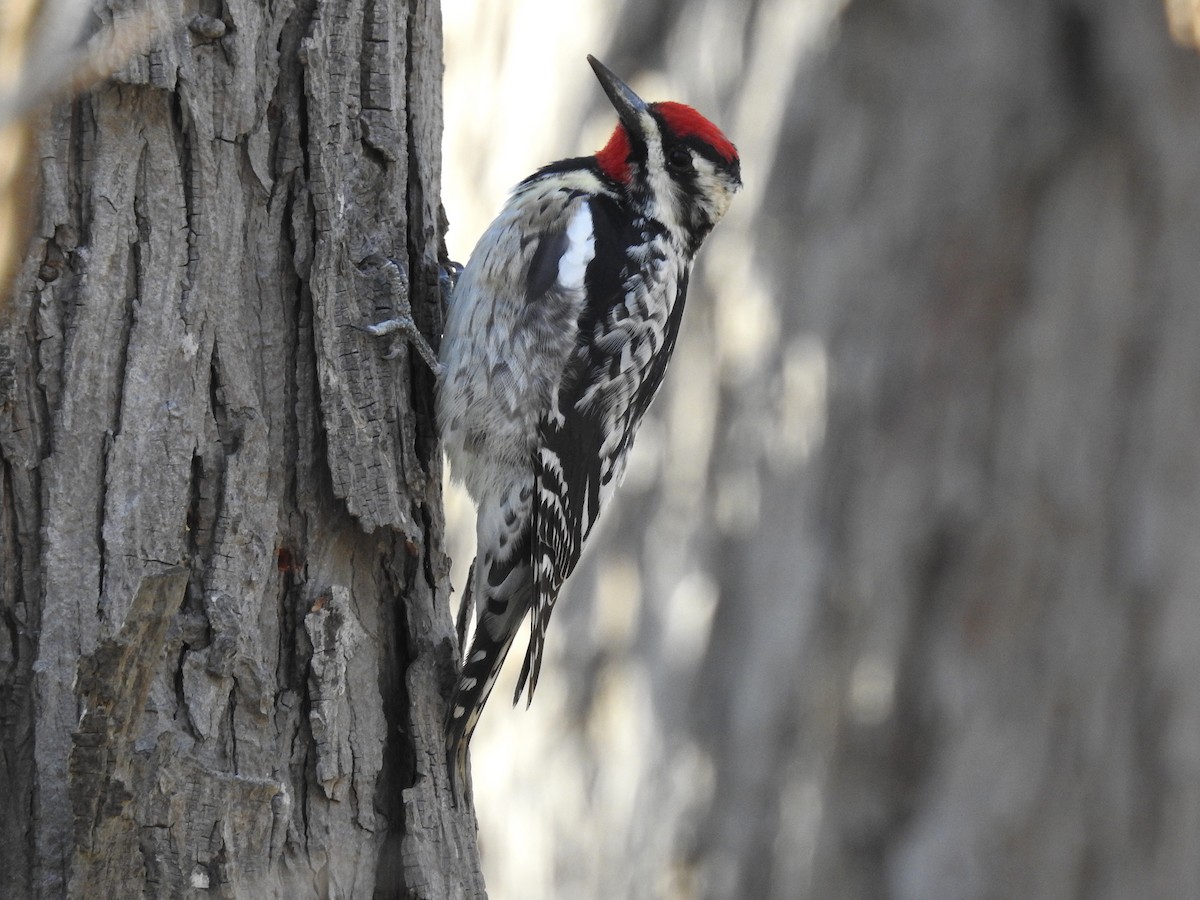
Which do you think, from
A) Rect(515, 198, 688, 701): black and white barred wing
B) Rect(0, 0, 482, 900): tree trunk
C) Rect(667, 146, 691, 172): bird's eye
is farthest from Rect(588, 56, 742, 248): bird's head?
Rect(0, 0, 482, 900): tree trunk

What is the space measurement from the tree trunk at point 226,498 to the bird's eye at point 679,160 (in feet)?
3.44

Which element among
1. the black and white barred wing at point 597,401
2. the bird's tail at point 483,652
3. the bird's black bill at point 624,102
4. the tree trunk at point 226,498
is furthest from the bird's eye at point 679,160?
the bird's tail at point 483,652

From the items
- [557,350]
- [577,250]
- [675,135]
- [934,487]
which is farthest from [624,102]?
[934,487]

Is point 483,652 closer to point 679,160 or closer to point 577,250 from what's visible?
point 577,250

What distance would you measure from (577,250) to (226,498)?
1388 mm

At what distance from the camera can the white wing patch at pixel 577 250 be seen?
3369mm

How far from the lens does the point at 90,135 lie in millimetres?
2211

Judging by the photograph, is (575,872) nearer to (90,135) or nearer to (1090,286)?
(1090,286)

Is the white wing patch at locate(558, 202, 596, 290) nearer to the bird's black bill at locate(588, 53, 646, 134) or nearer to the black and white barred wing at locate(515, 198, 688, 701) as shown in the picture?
the black and white barred wing at locate(515, 198, 688, 701)

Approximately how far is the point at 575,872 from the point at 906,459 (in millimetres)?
1830

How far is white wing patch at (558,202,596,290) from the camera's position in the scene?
11.1ft

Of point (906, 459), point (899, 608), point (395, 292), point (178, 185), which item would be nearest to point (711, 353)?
point (906, 459)

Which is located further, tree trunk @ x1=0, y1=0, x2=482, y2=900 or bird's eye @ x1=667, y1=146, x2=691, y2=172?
bird's eye @ x1=667, y1=146, x2=691, y2=172

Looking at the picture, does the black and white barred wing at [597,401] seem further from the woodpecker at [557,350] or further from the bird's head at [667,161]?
the bird's head at [667,161]
